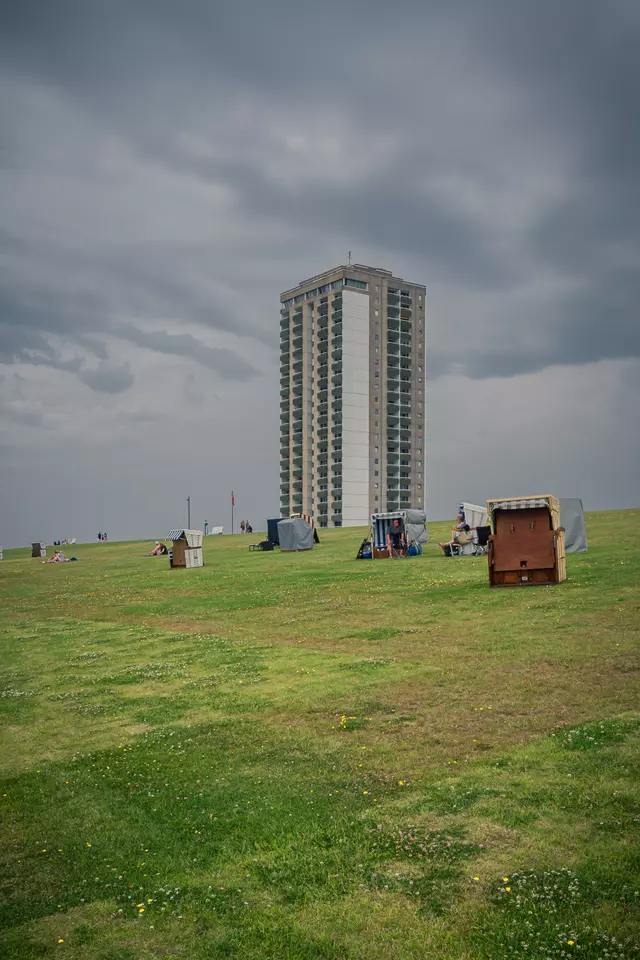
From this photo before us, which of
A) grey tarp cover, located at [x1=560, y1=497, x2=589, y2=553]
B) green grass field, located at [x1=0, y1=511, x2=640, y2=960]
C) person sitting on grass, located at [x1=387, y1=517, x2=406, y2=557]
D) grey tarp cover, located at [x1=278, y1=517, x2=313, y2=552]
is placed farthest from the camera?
grey tarp cover, located at [x1=278, y1=517, x2=313, y2=552]

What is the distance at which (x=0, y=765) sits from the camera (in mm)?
11922

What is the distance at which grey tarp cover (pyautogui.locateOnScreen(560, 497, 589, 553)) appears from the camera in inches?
1634

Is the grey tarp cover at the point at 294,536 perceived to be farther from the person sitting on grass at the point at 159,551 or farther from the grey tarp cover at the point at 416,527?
the person sitting on grass at the point at 159,551

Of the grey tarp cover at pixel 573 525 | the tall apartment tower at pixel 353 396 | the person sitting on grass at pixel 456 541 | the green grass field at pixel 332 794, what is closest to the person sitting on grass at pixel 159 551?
the person sitting on grass at pixel 456 541

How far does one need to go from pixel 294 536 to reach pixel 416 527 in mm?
11590

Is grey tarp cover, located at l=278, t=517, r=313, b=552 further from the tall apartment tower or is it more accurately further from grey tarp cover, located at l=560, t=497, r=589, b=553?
the tall apartment tower

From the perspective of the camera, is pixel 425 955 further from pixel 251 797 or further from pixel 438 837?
pixel 251 797

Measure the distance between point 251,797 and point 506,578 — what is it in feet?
70.5

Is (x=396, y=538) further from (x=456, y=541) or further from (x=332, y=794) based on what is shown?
(x=332, y=794)

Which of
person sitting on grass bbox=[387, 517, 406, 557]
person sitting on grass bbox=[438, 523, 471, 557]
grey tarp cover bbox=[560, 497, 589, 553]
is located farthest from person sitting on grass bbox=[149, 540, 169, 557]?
grey tarp cover bbox=[560, 497, 589, 553]

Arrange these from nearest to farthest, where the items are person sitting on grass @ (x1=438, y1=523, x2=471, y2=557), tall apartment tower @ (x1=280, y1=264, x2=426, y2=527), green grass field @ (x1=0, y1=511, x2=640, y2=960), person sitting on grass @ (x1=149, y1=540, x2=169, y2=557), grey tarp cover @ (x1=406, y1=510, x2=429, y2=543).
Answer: green grass field @ (x1=0, y1=511, x2=640, y2=960), person sitting on grass @ (x1=438, y1=523, x2=471, y2=557), grey tarp cover @ (x1=406, y1=510, x2=429, y2=543), person sitting on grass @ (x1=149, y1=540, x2=169, y2=557), tall apartment tower @ (x1=280, y1=264, x2=426, y2=527)

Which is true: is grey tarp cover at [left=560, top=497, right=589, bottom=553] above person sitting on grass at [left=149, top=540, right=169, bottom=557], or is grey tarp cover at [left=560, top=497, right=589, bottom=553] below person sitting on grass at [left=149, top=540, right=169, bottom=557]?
above

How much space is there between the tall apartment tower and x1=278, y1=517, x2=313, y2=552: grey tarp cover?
97330 millimetres

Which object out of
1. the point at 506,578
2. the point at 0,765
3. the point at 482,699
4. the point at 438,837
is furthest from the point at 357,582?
the point at 438,837
